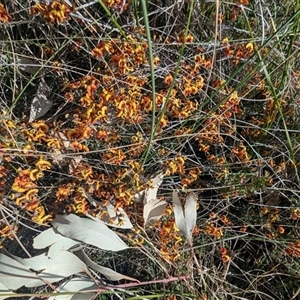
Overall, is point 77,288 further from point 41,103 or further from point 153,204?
point 41,103

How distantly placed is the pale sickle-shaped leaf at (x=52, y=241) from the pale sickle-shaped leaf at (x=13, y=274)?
0.14 ft

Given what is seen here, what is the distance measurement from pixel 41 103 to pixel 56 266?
0.29 meters

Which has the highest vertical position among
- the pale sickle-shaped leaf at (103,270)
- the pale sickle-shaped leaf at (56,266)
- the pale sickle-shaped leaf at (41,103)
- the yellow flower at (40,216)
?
the pale sickle-shaped leaf at (41,103)

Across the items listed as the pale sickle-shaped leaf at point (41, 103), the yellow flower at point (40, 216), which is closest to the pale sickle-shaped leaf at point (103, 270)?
the yellow flower at point (40, 216)

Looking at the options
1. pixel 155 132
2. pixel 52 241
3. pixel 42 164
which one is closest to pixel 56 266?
pixel 52 241

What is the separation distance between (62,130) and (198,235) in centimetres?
38

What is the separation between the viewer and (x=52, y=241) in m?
0.79

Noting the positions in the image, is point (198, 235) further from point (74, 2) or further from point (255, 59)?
point (74, 2)

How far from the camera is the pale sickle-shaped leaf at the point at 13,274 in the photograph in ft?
2.48

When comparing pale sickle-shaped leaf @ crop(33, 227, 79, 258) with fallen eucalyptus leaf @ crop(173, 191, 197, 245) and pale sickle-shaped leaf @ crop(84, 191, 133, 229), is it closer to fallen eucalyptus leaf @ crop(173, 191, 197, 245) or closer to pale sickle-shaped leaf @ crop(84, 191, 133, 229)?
pale sickle-shaped leaf @ crop(84, 191, 133, 229)

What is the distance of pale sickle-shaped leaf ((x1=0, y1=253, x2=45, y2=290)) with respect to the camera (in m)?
0.76

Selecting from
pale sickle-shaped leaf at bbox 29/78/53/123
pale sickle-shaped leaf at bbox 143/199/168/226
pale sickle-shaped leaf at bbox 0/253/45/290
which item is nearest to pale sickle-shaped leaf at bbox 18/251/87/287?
pale sickle-shaped leaf at bbox 0/253/45/290

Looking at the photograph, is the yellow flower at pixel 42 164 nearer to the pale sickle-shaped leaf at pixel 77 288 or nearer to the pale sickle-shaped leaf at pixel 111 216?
the pale sickle-shaped leaf at pixel 111 216

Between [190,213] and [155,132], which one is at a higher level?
[155,132]
